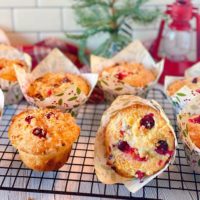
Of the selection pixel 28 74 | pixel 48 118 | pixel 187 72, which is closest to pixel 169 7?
pixel 187 72

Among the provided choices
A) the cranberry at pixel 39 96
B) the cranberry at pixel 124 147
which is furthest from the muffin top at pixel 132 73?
the cranberry at pixel 124 147

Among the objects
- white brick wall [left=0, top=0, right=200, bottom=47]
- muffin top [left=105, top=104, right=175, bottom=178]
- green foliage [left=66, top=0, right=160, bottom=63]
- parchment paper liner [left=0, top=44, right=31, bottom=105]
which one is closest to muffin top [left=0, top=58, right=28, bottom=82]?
parchment paper liner [left=0, top=44, right=31, bottom=105]

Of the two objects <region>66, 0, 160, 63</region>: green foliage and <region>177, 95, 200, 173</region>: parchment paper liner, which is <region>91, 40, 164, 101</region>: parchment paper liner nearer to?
<region>66, 0, 160, 63</region>: green foliage

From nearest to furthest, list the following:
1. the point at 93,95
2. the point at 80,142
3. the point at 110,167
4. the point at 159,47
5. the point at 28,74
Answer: the point at 110,167 < the point at 80,142 < the point at 28,74 < the point at 93,95 < the point at 159,47

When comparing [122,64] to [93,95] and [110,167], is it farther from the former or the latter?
[110,167]

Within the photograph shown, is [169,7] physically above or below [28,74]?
above

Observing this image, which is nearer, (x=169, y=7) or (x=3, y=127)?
(x=3, y=127)
